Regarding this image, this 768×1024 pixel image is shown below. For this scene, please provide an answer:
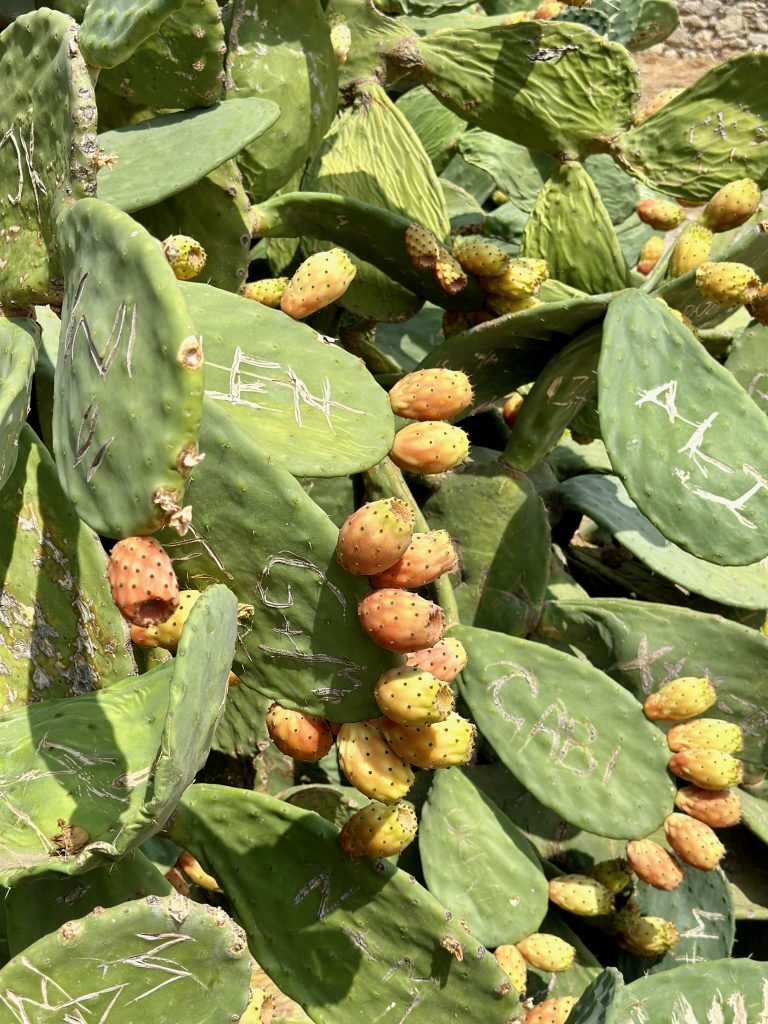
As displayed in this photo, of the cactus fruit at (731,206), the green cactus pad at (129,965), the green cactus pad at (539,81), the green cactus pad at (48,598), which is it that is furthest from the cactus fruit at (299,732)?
the green cactus pad at (539,81)

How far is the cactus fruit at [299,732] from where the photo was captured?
59.5 inches

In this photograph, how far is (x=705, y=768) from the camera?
76.2 inches

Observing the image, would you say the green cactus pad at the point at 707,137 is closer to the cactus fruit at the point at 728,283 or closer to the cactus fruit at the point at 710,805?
the cactus fruit at the point at 728,283

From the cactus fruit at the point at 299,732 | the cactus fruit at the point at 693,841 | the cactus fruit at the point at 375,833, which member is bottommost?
the cactus fruit at the point at 693,841

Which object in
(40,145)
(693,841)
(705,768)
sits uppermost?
(40,145)

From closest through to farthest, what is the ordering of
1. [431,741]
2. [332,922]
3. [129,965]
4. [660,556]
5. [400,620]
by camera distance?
[129,965] < [400,620] < [431,741] < [332,922] < [660,556]

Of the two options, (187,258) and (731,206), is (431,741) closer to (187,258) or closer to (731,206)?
(187,258)

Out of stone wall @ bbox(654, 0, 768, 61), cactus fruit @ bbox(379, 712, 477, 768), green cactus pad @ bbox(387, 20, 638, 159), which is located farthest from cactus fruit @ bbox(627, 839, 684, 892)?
stone wall @ bbox(654, 0, 768, 61)

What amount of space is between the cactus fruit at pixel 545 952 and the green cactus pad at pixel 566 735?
224mm

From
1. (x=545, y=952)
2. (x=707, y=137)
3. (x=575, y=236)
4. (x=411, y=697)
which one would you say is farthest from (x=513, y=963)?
(x=707, y=137)

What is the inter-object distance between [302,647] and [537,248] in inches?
53.3

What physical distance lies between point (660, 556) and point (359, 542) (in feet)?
4.05

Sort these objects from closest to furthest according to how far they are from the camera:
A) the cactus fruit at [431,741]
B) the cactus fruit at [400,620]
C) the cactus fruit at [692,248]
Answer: the cactus fruit at [400,620], the cactus fruit at [431,741], the cactus fruit at [692,248]

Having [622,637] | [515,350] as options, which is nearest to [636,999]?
[622,637]
